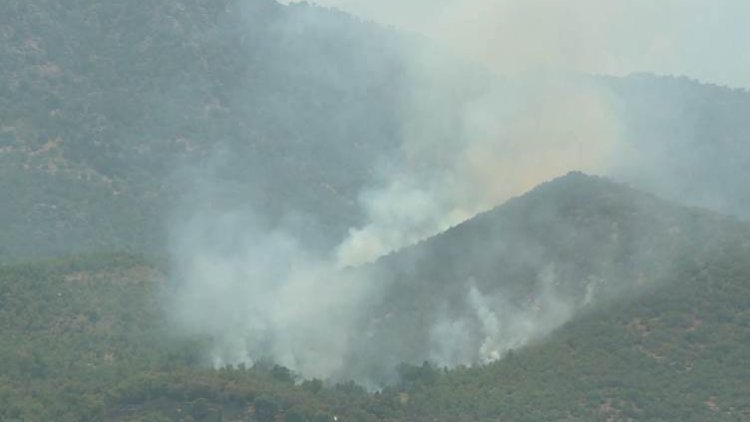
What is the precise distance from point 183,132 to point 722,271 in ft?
281

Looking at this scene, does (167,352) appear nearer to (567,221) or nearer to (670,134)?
(567,221)

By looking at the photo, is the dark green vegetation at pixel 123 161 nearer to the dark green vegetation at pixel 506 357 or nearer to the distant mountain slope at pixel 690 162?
the distant mountain slope at pixel 690 162

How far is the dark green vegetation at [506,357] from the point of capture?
368 feet

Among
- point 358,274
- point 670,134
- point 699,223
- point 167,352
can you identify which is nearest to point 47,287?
point 167,352

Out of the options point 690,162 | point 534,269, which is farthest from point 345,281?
point 690,162

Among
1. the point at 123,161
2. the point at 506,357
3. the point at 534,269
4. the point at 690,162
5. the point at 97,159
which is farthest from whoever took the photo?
the point at 690,162

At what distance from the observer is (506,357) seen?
415 ft

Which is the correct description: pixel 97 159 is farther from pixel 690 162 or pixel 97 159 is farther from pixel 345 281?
pixel 690 162

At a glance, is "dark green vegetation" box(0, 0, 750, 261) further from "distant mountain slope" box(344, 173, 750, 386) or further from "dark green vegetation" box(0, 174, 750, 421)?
"distant mountain slope" box(344, 173, 750, 386)

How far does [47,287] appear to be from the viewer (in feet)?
454

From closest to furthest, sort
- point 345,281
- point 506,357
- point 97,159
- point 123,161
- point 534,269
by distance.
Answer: point 506,357, point 534,269, point 345,281, point 97,159, point 123,161

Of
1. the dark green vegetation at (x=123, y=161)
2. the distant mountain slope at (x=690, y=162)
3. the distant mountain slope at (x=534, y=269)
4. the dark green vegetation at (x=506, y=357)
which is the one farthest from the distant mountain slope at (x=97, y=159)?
the distant mountain slope at (x=534, y=269)

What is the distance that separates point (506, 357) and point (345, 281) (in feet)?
100

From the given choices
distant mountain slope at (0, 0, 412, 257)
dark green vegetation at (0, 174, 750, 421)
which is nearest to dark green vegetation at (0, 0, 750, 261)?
distant mountain slope at (0, 0, 412, 257)
